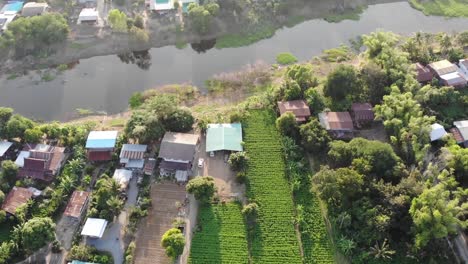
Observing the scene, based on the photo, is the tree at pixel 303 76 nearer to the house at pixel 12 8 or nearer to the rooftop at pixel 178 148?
the rooftop at pixel 178 148

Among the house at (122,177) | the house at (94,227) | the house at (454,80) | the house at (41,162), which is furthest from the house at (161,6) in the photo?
→ the house at (454,80)

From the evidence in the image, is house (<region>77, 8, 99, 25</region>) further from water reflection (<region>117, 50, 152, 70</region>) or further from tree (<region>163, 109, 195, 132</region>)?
tree (<region>163, 109, 195, 132</region>)

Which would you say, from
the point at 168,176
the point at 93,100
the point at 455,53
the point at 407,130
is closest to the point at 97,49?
the point at 93,100

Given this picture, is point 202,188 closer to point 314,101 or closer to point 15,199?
point 314,101

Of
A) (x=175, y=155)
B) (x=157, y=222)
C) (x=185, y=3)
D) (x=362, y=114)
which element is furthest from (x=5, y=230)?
(x=185, y=3)

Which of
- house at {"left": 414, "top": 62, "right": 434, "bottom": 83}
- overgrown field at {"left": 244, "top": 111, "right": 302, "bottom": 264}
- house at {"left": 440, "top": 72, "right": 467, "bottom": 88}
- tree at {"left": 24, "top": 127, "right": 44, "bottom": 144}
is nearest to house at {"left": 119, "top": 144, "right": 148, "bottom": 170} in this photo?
tree at {"left": 24, "top": 127, "right": 44, "bottom": 144}
